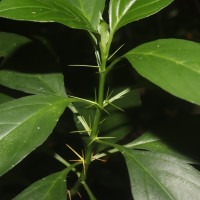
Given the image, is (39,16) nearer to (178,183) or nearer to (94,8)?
(94,8)

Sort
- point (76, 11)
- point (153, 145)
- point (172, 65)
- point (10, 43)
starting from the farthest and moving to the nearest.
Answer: point (10, 43)
point (153, 145)
point (76, 11)
point (172, 65)

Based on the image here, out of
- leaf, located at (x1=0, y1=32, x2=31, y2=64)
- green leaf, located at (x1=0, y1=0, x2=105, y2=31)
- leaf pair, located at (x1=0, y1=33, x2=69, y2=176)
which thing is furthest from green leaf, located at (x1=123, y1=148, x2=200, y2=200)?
leaf, located at (x1=0, y1=32, x2=31, y2=64)

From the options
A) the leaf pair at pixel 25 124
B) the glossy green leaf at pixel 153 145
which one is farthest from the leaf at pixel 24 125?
the glossy green leaf at pixel 153 145

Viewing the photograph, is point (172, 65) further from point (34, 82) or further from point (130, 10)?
point (34, 82)

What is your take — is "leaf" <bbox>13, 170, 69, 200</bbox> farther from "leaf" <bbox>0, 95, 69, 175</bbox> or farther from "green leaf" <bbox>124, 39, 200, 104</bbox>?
"green leaf" <bbox>124, 39, 200, 104</bbox>

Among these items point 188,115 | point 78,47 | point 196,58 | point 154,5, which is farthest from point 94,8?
point 78,47

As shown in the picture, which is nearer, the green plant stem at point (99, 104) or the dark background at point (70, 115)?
the green plant stem at point (99, 104)

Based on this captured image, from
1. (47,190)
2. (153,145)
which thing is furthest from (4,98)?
(153,145)

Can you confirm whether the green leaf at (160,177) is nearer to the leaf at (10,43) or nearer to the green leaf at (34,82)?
the green leaf at (34,82)
